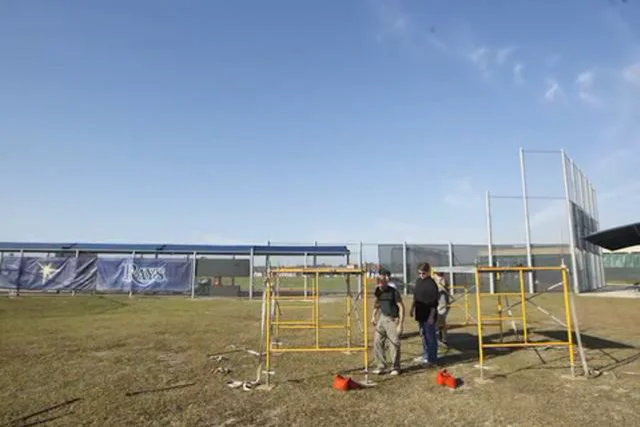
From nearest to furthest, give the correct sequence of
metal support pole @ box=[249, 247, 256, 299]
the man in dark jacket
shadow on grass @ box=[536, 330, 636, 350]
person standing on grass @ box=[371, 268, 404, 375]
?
person standing on grass @ box=[371, 268, 404, 375] → the man in dark jacket → shadow on grass @ box=[536, 330, 636, 350] → metal support pole @ box=[249, 247, 256, 299]

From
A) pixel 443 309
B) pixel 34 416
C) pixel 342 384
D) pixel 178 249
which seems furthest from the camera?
pixel 178 249

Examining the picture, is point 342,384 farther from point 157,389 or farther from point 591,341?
point 591,341

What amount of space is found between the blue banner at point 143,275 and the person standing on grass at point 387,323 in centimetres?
2117

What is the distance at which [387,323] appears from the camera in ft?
27.8

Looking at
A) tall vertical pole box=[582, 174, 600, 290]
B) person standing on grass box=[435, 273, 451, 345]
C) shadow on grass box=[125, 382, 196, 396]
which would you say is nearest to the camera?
shadow on grass box=[125, 382, 196, 396]

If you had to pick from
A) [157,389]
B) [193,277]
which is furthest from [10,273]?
[157,389]

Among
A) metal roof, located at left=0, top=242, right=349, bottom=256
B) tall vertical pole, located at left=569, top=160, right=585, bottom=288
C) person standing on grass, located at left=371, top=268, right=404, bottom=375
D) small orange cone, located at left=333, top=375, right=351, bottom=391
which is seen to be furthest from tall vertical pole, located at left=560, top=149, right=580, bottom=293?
small orange cone, located at left=333, top=375, right=351, bottom=391

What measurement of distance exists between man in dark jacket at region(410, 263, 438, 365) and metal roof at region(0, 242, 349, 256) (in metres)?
20.3

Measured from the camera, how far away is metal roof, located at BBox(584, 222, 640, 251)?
32.7ft

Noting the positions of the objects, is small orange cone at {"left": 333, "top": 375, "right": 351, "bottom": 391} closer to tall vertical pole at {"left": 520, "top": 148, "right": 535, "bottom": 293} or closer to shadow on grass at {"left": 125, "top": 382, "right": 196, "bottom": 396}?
shadow on grass at {"left": 125, "top": 382, "right": 196, "bottom": 396}

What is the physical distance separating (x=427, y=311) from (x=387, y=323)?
3.61ft

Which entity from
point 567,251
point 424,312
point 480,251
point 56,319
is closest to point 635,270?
point 567,251

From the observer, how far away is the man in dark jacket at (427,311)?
9.00m

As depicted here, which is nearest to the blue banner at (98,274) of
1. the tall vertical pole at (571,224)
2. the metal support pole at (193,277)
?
the metal support pole at (193,277)
